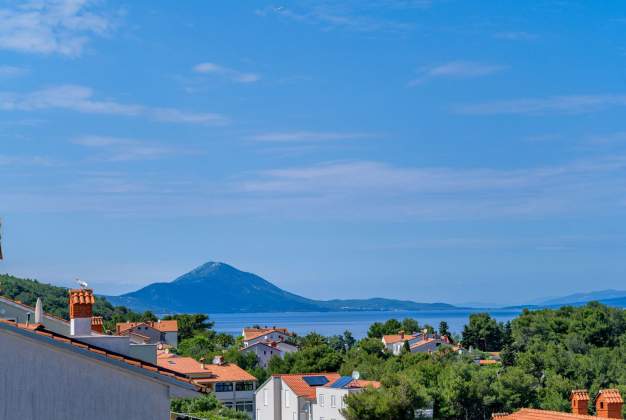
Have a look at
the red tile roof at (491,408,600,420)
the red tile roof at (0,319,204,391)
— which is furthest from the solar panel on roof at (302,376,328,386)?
the red tile roof at (0,319,204,391)

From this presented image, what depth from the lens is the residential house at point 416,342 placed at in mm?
109944

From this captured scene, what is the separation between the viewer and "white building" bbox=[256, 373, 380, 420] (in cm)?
5438

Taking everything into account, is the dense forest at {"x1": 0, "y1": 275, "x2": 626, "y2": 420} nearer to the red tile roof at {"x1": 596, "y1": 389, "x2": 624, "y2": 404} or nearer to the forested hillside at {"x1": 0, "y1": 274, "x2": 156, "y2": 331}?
the forested hillside at {"x1": 0, "y1": 274, "x2": 156, "y2": 331}

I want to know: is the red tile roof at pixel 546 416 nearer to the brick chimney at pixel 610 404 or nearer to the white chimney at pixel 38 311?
the brick chimney at pixel 610 404

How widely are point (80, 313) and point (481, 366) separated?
6578 centimetres

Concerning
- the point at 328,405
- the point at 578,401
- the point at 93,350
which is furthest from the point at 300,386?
the point at 93,350

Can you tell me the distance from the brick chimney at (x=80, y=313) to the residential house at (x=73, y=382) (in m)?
2.52

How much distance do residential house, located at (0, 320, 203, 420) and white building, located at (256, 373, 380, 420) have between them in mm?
43028

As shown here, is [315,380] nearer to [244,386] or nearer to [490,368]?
[244,386]

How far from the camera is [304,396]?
194 feet

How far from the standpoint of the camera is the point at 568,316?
9275 centimetres

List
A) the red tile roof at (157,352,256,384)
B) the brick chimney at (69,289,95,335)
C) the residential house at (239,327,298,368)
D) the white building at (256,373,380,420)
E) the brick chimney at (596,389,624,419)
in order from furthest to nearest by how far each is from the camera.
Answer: the residential house at (239,327,298,368) < the red tile roof at (157,352,256,384) < the white building at (256,373,380,420) < the brick chimney at (596,389,624,419) < the brick chimney at (69,289,95,335)

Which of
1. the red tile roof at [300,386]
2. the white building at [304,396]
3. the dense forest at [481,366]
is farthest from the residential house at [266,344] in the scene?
the red tile roof at [300,386]

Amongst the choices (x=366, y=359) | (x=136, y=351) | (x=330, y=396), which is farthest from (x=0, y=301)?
(x=366, y=359)
